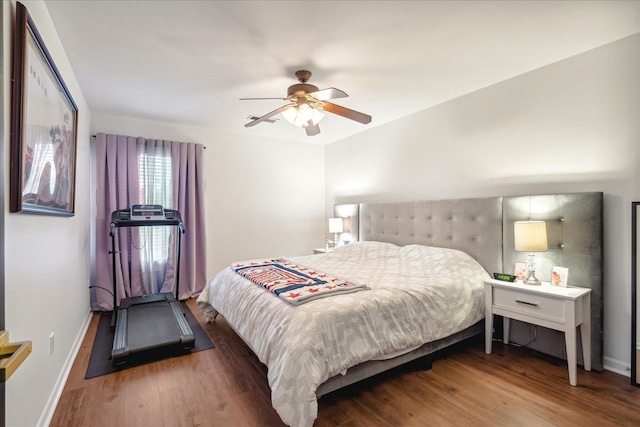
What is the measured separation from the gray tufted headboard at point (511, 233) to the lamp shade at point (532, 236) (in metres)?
0.22

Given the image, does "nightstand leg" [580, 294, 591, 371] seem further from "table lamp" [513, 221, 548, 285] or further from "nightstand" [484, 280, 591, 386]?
"table lamp" [513, 221, 548, 285]

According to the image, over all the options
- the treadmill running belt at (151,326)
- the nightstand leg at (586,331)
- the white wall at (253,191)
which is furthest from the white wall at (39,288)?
the nightstand leg at (586,331)

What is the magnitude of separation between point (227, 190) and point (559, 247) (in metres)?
4.11

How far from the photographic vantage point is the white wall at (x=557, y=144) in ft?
7.52

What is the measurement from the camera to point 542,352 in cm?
269

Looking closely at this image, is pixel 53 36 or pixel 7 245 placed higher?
pixel 53 36

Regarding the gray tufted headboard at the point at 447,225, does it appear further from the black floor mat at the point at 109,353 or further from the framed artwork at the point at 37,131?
the framed artwork at the point at 37,131

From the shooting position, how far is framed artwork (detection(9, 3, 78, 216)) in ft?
4.42

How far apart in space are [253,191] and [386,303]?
3346mm

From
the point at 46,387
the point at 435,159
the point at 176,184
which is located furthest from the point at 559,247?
the point at 176,184

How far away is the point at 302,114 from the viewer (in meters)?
2.67

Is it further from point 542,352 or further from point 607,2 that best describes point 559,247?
point 607,2

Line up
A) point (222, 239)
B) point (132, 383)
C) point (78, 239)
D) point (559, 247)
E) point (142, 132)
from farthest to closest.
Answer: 1. point (222, 239)
2. point (142, 132)
3. point (78, 239)
4. point (559, 247)
5. point (132, 383)

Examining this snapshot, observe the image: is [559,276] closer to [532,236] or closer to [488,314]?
[532,236]
